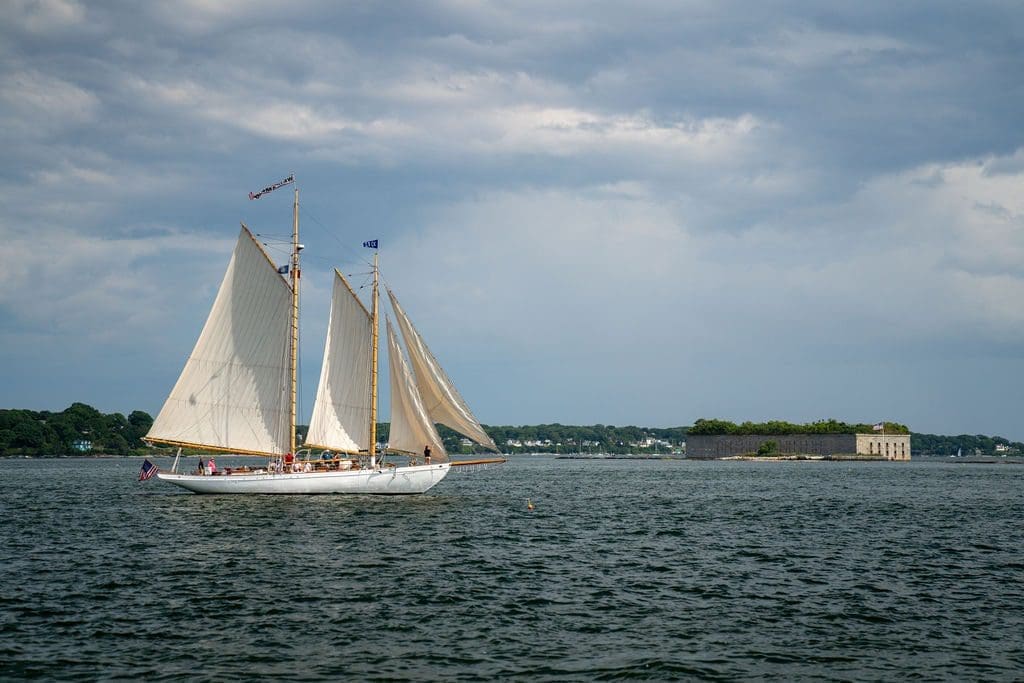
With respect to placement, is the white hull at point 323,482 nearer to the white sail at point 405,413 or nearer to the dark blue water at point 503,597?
the white sail at point 405,413

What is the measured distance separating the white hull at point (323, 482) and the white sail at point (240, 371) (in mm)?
2406

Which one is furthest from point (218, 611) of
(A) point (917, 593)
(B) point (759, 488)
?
(B) point (759, 488)

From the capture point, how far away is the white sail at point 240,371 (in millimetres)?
63906

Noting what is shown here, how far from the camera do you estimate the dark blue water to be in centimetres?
2095

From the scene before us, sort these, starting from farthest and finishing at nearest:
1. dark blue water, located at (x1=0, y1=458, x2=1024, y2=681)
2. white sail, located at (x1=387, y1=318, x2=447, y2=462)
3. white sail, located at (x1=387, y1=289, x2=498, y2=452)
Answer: white sail, located at (x1=387, y1=318, x2=447, y2=462) → white sail, located at (x1=387, y1=289, x2=498, y2=452) → dark blue water, located at (x1=0, y1=458, x2=1024, y2=681)

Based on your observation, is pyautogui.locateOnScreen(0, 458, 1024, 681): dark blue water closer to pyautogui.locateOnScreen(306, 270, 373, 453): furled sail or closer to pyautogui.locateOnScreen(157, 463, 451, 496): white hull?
pyautogui.locateOnScreen(157, 463, 451, 496): white hull

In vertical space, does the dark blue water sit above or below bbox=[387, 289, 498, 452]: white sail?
below

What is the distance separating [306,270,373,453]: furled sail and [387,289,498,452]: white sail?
12.8ft

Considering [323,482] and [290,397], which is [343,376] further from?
[323,482]

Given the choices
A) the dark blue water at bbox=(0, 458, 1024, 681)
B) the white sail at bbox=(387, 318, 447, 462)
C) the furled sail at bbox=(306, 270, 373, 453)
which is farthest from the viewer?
the furled sail at bbox=(306, 270, 373, 453)

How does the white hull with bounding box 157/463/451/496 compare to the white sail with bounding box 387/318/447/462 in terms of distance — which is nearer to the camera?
the white sail with bounding box 387/318/447/462

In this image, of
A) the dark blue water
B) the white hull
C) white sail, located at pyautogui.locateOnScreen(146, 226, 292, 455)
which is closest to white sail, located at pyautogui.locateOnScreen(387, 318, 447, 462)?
the white hull

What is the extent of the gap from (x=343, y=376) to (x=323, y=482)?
24.8 feet

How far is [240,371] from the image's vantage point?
65.1 meters
